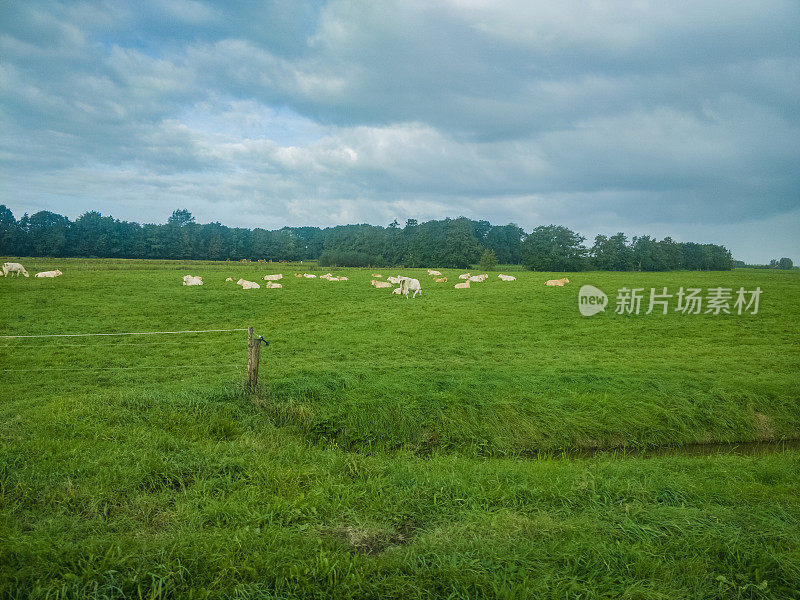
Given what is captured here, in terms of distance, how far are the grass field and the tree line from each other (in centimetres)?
5012

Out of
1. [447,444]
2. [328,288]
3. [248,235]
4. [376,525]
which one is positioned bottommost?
[447,444]

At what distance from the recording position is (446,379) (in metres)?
12.8

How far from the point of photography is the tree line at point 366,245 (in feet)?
199

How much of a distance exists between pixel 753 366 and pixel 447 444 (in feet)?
40.5

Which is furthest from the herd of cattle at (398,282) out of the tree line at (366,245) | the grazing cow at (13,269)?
the tree line at (366,245)

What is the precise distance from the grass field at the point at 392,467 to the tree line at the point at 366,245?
50115mm

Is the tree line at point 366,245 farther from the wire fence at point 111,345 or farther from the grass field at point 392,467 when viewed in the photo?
the grass field at point 392,467

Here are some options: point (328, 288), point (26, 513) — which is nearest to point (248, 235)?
point (328, 288)

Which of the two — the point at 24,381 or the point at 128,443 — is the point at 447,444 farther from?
the point at 24,381

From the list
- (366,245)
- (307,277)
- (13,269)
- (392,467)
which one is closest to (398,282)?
(307,277)

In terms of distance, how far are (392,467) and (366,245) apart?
97.1 metres

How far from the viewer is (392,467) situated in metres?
7.80

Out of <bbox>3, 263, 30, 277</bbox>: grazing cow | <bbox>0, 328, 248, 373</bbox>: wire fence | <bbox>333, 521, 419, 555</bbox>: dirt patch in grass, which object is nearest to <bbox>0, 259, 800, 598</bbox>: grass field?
<bbox>333, 521, 419, 555</bbox>: dirt patch in grass

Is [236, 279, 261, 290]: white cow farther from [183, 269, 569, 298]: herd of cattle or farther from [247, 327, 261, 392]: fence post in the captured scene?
[247, 327, 261, 392]: fence post
